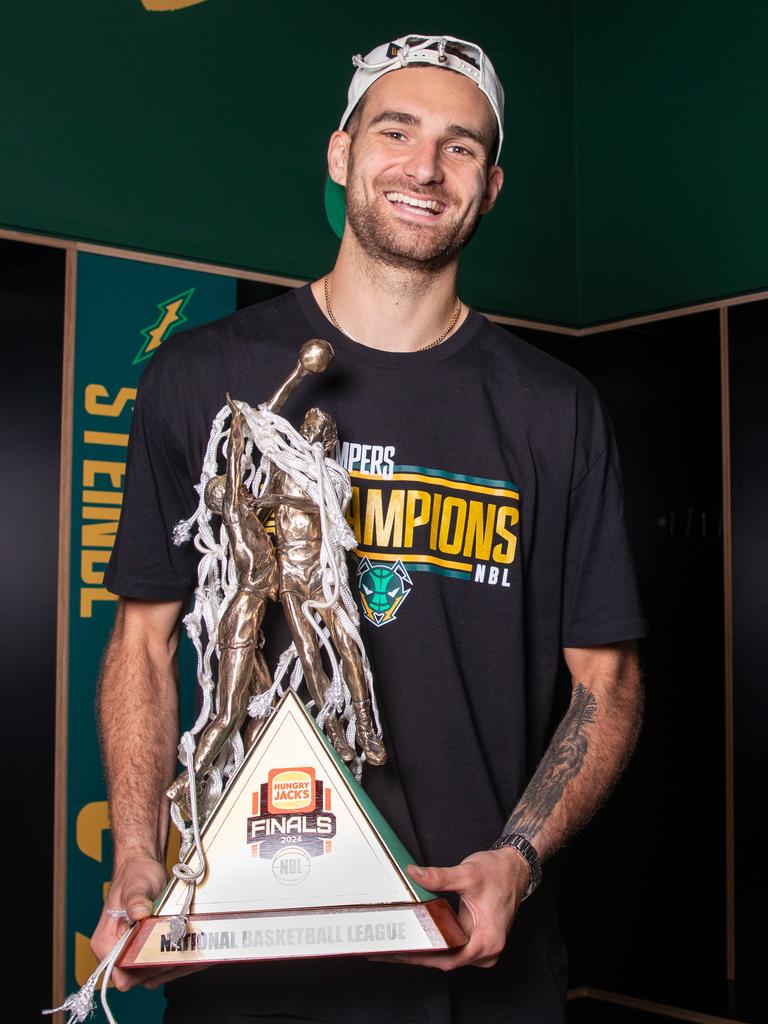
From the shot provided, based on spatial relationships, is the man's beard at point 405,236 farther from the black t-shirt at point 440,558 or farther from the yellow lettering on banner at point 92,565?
the yellow lettering on banner at point 92,565

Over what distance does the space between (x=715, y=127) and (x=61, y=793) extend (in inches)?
91.9

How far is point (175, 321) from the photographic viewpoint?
270cm

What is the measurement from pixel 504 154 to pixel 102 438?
1.54m

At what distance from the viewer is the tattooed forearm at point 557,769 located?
1.32 meters

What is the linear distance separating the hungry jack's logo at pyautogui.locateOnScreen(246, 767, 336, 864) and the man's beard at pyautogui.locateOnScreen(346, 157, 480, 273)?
1.93 feet

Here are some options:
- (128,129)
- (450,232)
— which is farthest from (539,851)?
(128,129)

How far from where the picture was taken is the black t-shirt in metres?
1.34

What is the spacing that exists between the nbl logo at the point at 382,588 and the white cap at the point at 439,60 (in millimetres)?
550

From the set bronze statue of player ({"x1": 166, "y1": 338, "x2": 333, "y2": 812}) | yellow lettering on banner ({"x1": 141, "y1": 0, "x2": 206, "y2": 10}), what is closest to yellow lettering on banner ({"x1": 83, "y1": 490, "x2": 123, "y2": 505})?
yellow lettering on banner ({"x1": 141, "y1": 0, "x2": 206, "y2": 10})

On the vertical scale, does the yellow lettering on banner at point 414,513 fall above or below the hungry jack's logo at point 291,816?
above

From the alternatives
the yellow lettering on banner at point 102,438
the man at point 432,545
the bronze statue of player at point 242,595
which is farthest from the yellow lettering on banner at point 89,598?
the bronze statue of player at point 242,595

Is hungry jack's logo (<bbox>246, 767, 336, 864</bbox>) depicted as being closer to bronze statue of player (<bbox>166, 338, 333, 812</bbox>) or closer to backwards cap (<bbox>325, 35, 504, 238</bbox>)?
bronze statue of player (<bbox>166, 338, 333, 812</bbox>)

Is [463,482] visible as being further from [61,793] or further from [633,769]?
[633,769]

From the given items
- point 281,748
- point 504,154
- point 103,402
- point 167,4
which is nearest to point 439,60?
point 281,748
